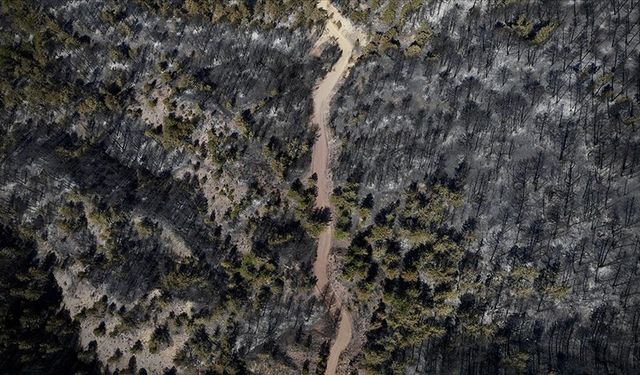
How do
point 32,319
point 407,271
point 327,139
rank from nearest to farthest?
point 32,319
point 407,271
point 327,139

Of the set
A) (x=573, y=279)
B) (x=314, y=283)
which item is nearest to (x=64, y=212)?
(x=314, y=283)

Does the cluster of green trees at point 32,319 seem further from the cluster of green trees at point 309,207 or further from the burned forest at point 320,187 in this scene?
the cluster of green trees at point 309,207

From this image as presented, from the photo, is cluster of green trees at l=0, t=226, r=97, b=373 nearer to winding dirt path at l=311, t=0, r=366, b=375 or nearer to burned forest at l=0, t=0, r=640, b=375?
burned forest at l=0, t=0, r=640, b=375

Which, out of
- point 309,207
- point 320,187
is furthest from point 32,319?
point 320,187

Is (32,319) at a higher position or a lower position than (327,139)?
lower

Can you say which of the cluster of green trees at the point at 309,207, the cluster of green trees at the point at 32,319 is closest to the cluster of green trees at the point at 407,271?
the cluster of green trees at the point at 309,207

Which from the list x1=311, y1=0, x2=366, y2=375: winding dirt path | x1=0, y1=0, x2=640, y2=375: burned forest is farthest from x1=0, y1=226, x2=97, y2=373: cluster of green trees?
x1=311, y1=0, x2=366, y2=375: winding dirt path

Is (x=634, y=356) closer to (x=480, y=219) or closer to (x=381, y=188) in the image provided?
(x=480, y=219)

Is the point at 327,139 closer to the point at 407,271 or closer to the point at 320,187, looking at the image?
the point at 320,187
